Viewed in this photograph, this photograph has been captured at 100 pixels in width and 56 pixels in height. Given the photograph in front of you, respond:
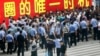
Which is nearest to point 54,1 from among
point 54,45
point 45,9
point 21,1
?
point 45,9

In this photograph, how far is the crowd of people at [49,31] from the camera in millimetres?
22531

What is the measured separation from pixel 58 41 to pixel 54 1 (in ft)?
40.3

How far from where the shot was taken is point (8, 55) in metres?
23.0

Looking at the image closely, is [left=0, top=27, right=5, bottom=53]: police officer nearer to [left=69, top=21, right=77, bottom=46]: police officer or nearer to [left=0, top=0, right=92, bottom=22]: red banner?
[left=69, top=21, right=77, bottom=46]: police officer

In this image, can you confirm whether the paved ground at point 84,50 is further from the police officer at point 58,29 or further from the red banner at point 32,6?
the red banner at point 32,6

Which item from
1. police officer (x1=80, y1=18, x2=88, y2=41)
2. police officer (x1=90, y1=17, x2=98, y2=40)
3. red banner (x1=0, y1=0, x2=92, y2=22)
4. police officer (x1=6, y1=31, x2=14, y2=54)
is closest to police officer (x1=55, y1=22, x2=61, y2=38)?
police officer (x1=80, y1=18, x2=88, y2=41)

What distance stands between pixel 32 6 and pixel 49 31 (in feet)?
20.5

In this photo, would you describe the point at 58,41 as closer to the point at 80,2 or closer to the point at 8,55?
the point at 8,55

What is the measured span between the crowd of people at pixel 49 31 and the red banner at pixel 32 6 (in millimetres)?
2788

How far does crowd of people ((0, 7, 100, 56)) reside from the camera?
887 inches

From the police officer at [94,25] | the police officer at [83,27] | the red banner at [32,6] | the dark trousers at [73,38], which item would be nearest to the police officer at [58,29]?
the dark trousers at [73,38]

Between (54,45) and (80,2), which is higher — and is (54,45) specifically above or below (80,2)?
below

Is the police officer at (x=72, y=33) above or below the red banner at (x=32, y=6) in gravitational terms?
below

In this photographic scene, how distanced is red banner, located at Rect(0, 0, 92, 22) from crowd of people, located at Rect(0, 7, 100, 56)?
279 cm
